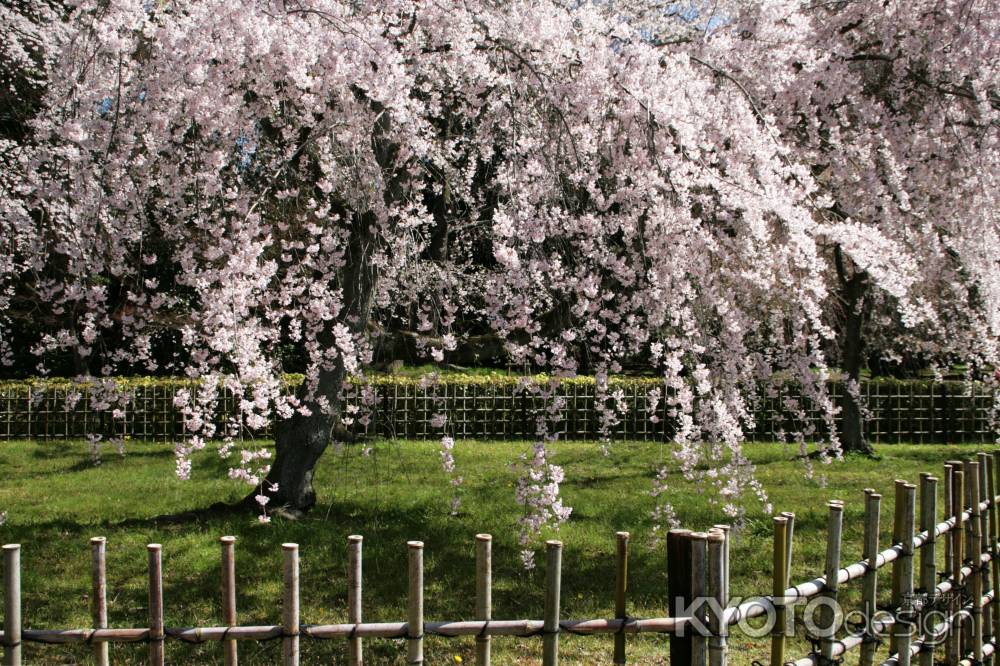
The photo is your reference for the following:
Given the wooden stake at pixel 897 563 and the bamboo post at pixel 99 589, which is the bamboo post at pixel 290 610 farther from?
the wooden stake at pixel 897 563

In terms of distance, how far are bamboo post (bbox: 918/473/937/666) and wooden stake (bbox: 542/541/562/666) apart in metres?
1.84

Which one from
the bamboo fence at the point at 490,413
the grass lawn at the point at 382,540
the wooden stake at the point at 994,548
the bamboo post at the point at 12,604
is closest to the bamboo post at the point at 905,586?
the wooden stake at the point at 994,548

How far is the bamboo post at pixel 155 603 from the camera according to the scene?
2.52 m

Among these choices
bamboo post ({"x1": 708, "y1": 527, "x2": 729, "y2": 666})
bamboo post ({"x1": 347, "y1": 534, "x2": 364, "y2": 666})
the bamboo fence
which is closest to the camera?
bamboo post ({"x1": 708, "y1": 527, "x2": 729, "y2": 666})

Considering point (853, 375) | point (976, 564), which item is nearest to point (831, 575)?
point (976, 564)

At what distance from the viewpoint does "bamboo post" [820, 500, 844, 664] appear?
110 inches

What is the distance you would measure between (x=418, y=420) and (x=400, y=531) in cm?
513

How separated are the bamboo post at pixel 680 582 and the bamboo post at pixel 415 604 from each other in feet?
2.54

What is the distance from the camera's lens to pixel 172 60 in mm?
3922

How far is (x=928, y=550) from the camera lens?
11.3 feet

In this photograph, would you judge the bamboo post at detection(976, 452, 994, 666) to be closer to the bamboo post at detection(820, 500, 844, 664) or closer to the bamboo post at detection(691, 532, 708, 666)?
the bamboo post at detection(820, 500, 844, 664)

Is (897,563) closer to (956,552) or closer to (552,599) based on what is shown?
(956,552)

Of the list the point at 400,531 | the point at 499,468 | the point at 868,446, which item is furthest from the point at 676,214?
the point at 868,446

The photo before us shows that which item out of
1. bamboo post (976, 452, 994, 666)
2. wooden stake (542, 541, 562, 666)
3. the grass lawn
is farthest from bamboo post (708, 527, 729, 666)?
the grass lawn
